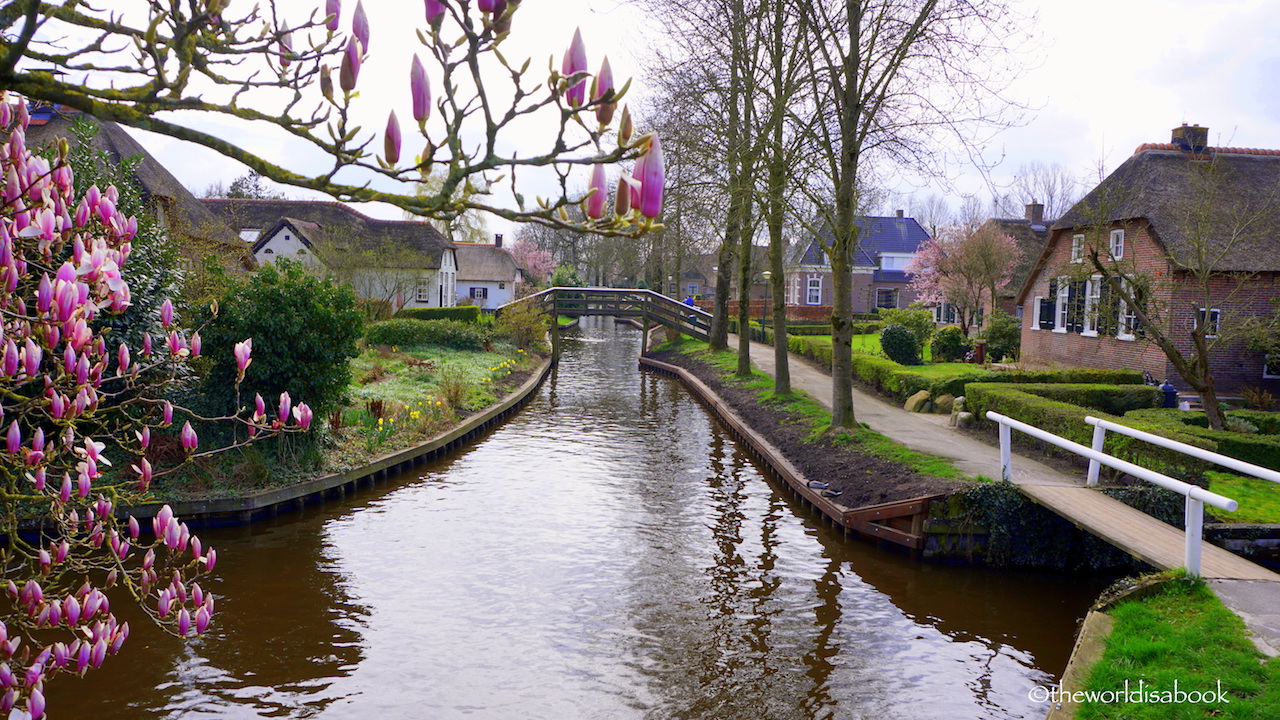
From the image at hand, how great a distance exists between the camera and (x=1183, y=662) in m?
5.55

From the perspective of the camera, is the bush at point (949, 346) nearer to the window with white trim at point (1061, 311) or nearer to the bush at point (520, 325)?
the window with white trim at point (1061, 311)

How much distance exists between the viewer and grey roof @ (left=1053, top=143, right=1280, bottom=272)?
61.6 ft

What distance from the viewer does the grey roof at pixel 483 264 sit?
65625 millimetres

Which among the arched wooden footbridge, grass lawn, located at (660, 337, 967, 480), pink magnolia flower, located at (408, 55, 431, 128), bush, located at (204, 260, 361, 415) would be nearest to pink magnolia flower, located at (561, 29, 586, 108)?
pink magnolia flower, located at (408, 55, 431, 128)

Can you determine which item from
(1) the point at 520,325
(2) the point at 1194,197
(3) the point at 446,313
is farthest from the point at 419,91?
(3) the point at 446,313

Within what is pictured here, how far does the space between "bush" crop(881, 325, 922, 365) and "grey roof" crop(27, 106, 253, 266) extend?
18088 millimetres

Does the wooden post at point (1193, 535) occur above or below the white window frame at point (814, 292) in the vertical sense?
below

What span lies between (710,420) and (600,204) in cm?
1870

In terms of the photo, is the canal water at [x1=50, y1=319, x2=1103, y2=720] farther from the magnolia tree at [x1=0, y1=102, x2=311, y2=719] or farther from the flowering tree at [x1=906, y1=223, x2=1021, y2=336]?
the flowering tree at [x1=906, y1=223, x2=1021, y2=336]

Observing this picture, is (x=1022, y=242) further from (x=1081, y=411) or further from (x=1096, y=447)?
(x=1096, y=447)

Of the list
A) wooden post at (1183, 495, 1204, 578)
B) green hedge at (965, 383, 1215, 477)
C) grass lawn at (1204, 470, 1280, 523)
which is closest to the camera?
wooden post at (1183, 495, 1204, 578)

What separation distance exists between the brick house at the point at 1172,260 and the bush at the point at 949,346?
2322mm

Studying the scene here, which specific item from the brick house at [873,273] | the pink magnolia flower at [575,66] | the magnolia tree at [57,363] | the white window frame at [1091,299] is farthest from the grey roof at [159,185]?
the brick house at [873,273]

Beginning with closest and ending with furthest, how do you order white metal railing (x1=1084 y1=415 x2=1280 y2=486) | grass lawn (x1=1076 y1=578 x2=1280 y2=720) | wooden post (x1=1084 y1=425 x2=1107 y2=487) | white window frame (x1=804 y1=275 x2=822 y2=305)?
grass lawn (x1=1076 y1=578 x2=1280 y2=720) → white metal railing (x1=1084 y1=415 x2=1280 y2=486) → wooden post (x1=1084 y1=425 x2=1107 y2=487) → white window frame (x1=804 y1=275 x2=822 y2=305)
